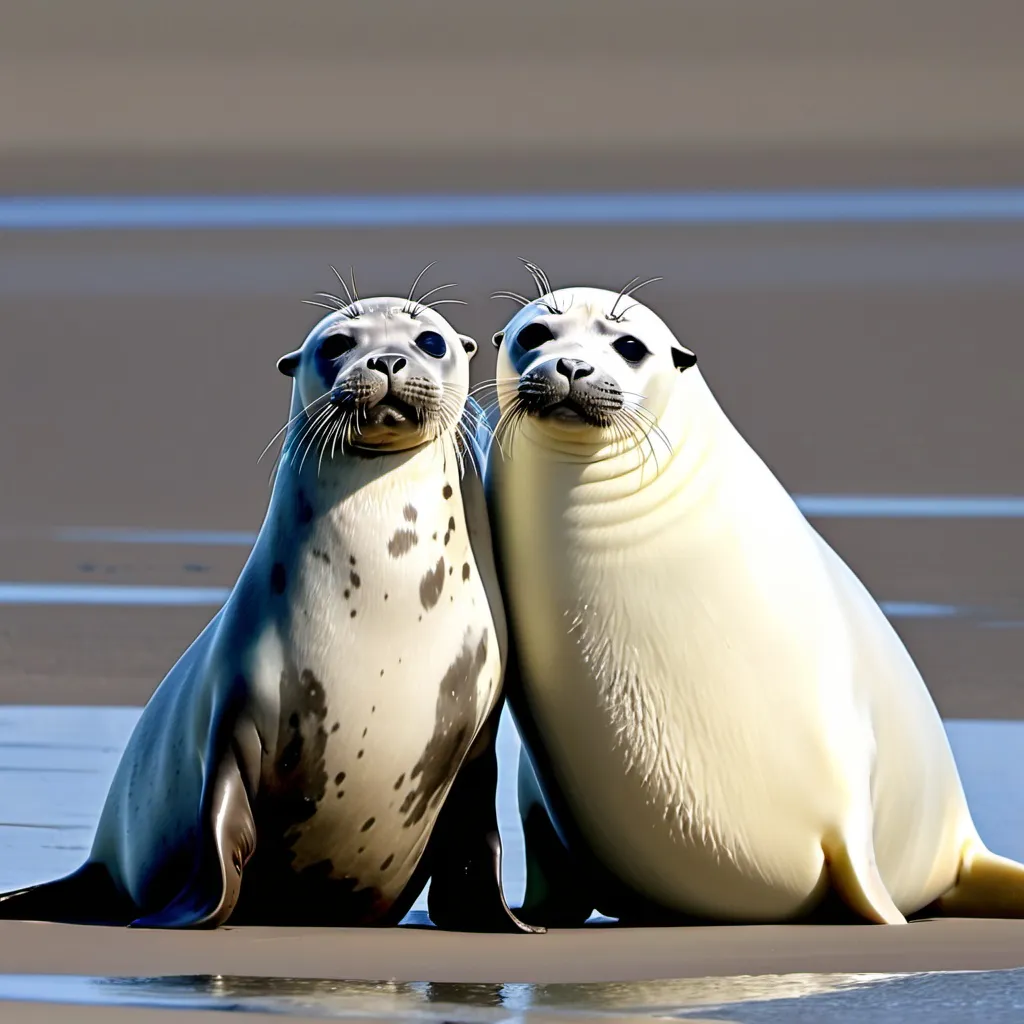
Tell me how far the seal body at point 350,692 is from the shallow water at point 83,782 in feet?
1.30

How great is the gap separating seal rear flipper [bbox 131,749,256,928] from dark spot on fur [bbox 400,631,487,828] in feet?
0.97

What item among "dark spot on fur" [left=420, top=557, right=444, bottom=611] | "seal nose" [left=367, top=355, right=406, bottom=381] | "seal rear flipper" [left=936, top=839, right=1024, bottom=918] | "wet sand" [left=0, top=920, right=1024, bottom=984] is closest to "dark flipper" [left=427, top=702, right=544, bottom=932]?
"wet sand" [left=0, top=920, right=1024, bottom=984]

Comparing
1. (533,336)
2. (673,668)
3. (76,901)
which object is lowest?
(76,901)

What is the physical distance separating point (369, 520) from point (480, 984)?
97 cm

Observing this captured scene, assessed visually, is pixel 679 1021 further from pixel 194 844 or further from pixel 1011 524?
pixel 1011 524

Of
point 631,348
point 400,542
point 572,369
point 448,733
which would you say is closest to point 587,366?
point 572,369

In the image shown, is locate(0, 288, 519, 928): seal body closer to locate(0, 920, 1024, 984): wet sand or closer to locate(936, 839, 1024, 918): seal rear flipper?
locate(0, 920, 1024, 984): wet sand

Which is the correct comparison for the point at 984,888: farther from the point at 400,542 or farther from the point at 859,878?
the point at 400,542

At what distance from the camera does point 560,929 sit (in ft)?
13.6

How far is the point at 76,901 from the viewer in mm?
4203

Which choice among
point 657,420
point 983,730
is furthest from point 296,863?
point 983,730

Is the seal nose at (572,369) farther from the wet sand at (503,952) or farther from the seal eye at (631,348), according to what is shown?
the wet sand at (503,952)

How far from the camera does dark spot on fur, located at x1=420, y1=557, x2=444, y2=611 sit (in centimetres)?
413

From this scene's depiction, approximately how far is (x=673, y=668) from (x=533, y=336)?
65 cm
